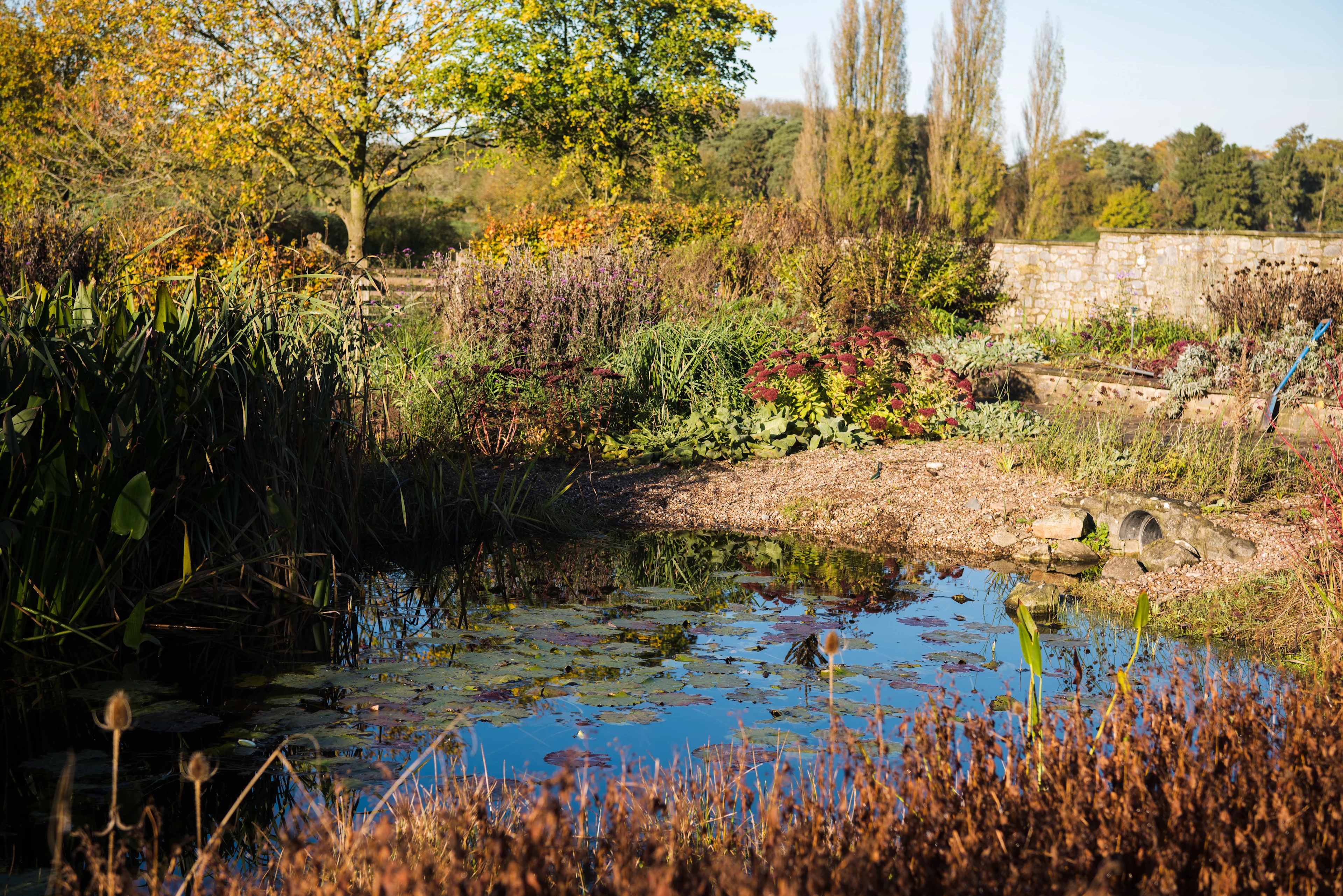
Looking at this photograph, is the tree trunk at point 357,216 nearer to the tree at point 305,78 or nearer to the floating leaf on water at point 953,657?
the tree at point 305,78

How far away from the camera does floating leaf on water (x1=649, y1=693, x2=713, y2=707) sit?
3.55 m

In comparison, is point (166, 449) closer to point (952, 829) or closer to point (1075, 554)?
point (952, 829)

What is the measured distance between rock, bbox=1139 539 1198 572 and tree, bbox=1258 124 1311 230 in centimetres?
3225

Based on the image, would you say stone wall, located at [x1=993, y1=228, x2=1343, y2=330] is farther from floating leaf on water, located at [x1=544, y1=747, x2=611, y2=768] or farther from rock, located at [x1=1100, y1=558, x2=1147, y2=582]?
floating leaf on water, located at [x1=544, y1=747, x2=611, y2=768]

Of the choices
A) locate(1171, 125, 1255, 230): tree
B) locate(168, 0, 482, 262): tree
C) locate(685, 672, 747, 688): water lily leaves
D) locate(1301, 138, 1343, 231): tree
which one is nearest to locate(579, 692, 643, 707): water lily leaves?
locate(685, 672, 747, 688): water lily leaves

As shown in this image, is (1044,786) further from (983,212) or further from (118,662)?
(983,212)

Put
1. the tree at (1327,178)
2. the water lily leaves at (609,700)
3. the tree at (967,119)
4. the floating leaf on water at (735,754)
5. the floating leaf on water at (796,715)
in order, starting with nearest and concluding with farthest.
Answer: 1. the floating leaf on water at (735,754)
2. the floating leaf on water at (796,715)
3. the water lily leaves at (609,700)
4. the tree at (967,119)
5. the tree at (1327,178)

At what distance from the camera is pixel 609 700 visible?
11.7 ft

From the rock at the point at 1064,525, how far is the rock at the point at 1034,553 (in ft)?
0.23

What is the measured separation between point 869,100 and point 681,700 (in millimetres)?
25903

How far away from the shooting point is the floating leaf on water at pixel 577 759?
3004 mm

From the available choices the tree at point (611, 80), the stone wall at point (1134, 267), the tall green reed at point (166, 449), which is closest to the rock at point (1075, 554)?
the tall green reed at point (166, 449)

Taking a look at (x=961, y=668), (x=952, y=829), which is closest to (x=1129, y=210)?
(x=961, y=668)

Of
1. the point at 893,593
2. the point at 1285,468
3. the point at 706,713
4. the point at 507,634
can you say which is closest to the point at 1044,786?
the point at 706,713
